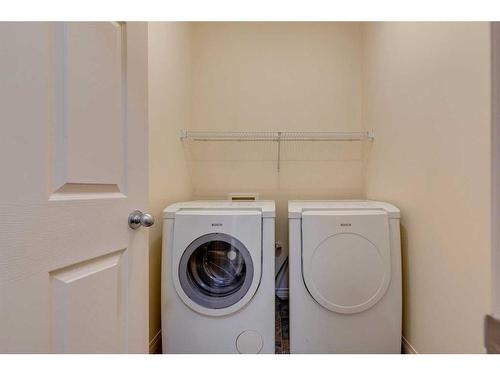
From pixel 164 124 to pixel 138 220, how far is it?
103 centimetres

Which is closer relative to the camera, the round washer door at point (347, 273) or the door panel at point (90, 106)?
the door panel at point (90, 106)

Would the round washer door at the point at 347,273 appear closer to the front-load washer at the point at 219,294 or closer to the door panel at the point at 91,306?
the front-load washer at the point at 219,294

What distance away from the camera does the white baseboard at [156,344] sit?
154 cm

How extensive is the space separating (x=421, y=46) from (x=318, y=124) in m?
0.95

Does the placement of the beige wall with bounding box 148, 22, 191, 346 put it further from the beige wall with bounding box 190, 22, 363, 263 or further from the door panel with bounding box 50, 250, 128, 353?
the door panel with bounding box 50, 250, 128, 353

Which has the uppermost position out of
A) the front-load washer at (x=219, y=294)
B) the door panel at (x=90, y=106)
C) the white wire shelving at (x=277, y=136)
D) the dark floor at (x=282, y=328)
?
the white wire shelving at (x=277, y=136)

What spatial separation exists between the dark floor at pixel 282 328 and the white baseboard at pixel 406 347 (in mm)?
664

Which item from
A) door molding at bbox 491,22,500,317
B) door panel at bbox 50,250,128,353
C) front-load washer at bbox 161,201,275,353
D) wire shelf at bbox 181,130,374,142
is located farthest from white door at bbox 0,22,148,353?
wire shelf at bbox 181,130,374,142

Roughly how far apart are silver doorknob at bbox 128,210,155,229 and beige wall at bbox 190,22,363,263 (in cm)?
136

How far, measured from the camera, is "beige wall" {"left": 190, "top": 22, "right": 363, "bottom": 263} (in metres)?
2.20

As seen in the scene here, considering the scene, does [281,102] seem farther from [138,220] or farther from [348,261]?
[138,220]

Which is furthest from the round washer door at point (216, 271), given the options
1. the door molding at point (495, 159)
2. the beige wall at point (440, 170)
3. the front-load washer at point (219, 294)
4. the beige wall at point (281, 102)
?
the door molding at point (495, 159)

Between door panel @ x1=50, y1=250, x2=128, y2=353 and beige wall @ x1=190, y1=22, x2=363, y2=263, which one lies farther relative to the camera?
beige wall @ x1=190, y1=22, x2=363, y2=263
